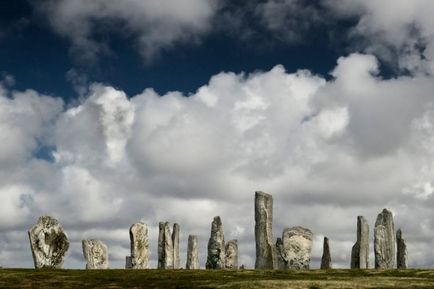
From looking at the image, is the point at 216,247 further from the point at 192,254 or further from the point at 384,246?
the point at 384,246

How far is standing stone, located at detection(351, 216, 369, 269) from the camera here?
6619 cm

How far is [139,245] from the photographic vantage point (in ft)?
221

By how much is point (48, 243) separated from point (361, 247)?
2854 centimetres

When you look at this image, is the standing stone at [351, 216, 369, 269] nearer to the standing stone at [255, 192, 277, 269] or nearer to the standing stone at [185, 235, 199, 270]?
the standing stone at [255, 192, 277, 269]

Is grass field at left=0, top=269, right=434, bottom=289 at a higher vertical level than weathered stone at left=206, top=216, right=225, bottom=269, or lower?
lower

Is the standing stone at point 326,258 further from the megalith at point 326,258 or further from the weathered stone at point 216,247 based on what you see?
the weathered stone at point 216,247

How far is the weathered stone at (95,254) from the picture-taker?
7012 centimetres

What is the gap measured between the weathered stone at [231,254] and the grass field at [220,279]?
17.5 metres

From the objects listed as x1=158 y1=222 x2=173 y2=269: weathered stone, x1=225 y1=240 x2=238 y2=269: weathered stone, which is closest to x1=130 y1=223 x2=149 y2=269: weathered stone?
x1=158 y1=222 x2=173 y2=269: weathered stone

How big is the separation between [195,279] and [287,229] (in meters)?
19.9

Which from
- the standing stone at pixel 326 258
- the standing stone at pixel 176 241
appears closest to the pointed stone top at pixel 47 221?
the standing stone at pixel 176 241

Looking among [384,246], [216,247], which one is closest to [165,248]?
[216,247]

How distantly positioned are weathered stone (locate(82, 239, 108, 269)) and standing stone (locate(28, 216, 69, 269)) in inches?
303

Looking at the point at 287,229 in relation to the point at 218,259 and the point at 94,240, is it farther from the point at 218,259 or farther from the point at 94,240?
the point at 94,240
